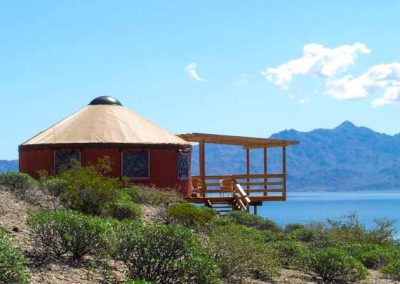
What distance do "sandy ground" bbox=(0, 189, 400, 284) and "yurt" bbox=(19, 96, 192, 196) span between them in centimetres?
689

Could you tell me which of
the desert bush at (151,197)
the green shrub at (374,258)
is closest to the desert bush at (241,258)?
A: the green shrub at (374,258)

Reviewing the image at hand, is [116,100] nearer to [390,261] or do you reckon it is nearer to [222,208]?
[222,208]

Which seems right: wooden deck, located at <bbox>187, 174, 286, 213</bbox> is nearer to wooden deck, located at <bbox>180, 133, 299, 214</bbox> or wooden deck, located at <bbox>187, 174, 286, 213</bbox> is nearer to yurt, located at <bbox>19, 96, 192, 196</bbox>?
wooden deck, located at <bbox>180, 133, 299, 214</bbox>

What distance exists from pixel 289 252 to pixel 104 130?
11124mm

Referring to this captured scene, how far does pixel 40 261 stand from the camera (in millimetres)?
9680

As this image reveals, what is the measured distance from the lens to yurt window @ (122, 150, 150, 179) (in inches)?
922

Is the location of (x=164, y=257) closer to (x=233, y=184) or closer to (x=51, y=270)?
(x=51, y=270)

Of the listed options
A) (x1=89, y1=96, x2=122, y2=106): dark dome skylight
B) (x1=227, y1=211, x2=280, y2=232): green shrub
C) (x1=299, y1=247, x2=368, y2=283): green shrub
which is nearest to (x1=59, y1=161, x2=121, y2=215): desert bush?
(x1=299, y1=247, x2=368, y2=283): green shrub

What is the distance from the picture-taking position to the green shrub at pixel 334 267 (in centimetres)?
1240

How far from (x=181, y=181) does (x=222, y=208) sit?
187 cm

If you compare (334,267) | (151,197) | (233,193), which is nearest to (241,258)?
(334,267)

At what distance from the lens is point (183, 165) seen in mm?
24875

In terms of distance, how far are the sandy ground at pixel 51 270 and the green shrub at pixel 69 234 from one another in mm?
261

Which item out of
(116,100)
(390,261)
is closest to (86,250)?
(390,261)
